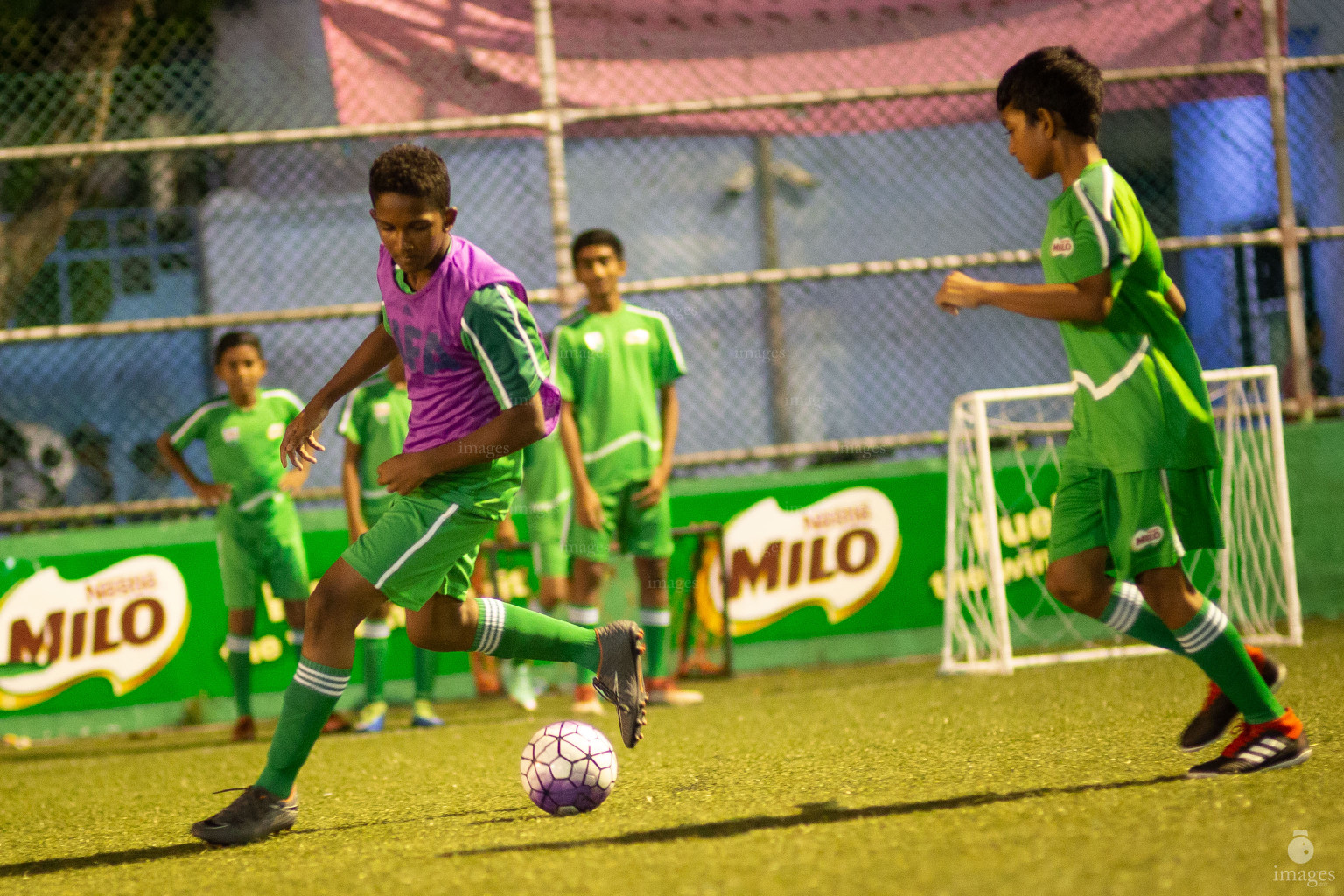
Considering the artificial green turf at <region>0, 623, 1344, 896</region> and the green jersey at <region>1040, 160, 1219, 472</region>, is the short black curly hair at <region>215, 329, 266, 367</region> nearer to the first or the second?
the artificial green turf at <region>0, 623, 1344, 896</region>

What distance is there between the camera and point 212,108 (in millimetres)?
7863

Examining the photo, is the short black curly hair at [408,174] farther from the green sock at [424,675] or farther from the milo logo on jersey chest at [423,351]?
the green sock at [424,675]

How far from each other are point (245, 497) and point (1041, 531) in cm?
458

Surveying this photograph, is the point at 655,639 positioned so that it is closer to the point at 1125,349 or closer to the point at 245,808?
the point at 245,808

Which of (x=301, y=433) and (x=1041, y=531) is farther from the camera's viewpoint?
(x=1041, y=531)

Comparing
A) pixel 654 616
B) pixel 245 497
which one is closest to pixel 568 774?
pixel 654 616

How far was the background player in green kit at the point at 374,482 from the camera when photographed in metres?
6.50

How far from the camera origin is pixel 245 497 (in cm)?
671

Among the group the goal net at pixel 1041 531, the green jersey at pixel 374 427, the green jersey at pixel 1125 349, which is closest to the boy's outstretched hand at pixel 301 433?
the green jersey at pixel 1125 349

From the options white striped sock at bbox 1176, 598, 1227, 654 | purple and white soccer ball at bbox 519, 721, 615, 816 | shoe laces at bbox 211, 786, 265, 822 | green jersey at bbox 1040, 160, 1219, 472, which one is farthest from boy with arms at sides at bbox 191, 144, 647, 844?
white striped sock at bbox 1176, 598, 1227, 654

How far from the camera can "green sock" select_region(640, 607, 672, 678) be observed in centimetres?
646

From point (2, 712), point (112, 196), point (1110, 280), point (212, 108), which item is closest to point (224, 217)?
point (212, 108)

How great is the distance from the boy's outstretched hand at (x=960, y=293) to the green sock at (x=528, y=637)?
1.48m

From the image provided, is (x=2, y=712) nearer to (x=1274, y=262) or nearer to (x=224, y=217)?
(x=224, y=217)
